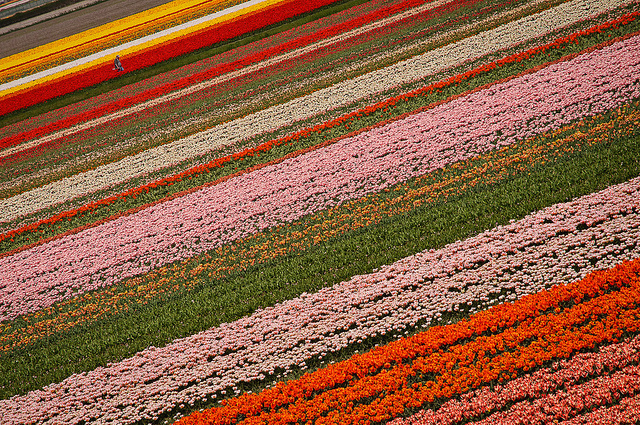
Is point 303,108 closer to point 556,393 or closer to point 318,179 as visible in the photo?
point 318,179

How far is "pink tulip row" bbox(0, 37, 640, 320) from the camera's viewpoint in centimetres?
1403

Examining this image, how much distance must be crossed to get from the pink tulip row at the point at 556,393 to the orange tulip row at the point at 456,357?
0.19m

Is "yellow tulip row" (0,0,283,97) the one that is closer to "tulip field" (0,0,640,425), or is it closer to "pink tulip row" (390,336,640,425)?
"tulip field" (0,0,640,425)

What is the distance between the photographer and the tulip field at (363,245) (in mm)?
7117

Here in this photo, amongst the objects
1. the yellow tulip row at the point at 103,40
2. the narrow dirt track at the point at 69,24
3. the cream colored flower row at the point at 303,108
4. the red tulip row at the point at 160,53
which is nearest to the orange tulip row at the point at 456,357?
the cream colored flower row at the point at 303,108

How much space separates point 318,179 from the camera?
1566 cm

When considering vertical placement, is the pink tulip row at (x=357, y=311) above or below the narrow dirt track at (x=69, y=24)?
below

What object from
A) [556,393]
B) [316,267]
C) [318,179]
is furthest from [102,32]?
[556,393]

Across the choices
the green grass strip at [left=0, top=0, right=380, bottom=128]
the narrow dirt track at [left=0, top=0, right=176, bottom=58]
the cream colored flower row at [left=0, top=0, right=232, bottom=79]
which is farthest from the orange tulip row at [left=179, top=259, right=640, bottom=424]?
the narrow dirt track at [left=0, top=0, right=176, bottom=58]

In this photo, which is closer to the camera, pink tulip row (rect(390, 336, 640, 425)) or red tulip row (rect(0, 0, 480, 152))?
pink tulip row (rect(390, 336, 640, 425))

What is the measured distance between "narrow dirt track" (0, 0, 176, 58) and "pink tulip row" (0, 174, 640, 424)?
53708 millimetres

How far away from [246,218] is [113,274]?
4.48 m

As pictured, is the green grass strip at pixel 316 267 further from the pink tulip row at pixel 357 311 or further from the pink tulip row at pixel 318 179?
the pink tulip row at pixel 318 179

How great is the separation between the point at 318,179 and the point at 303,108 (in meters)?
8.06
